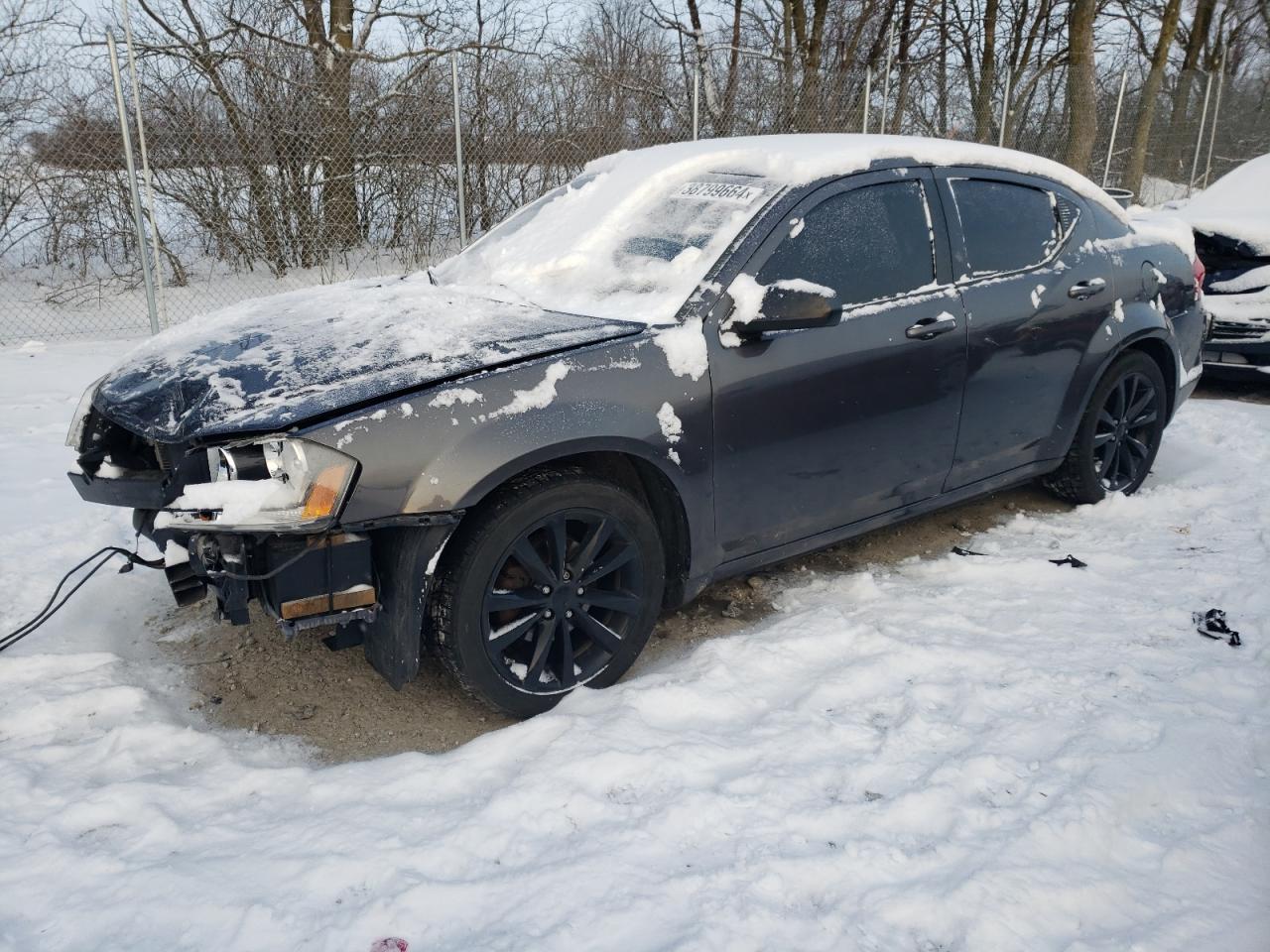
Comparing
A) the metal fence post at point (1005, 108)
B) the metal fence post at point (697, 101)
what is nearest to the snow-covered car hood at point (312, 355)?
the metal fence post at point (697, 101)

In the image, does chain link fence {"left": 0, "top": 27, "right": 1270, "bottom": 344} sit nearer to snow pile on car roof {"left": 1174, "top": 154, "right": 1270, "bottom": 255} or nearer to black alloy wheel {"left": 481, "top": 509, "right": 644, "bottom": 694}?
snow pile on car roof {"left": 1174, "top": 154, "right": 1270, "bottom": 255}

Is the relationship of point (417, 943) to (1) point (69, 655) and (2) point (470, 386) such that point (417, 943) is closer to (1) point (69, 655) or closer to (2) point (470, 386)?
(2) point (470, 386)

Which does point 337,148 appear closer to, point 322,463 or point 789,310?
point 789,310

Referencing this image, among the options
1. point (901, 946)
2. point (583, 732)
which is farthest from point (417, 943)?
point (901, 946)

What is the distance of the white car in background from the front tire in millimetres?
5680

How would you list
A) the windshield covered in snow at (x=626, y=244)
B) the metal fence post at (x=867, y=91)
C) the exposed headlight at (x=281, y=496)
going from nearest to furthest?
the exposed headlight at (x=281, y=496) → the windshield covered in snow at (x=626, y=244) → the metal fence post at (x=867, y=91)

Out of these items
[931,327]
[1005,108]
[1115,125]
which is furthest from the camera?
[1115,125]

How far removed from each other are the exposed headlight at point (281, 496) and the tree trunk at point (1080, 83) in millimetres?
13870

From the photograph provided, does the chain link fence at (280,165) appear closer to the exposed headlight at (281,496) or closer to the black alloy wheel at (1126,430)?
the exposed headlight at (281,496)

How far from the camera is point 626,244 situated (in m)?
3.49

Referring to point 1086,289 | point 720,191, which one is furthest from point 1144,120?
point 720,191

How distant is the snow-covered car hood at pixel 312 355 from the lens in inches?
102

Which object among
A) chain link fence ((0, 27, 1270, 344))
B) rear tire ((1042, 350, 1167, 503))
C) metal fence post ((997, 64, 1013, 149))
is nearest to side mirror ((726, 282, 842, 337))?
rear tire ((1042, 350, 1167, 503))

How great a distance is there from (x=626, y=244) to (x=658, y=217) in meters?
0.16
